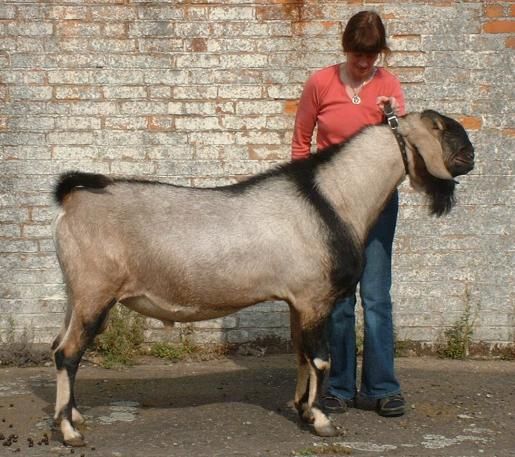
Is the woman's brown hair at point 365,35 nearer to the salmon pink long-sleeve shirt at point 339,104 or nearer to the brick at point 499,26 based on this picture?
the salmon pink long-sleeve shirt at point 339,104

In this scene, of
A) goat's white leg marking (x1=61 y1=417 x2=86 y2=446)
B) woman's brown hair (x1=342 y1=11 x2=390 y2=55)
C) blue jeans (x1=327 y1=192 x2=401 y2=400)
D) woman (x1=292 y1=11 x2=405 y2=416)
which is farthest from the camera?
blue jeans (x1=327 y1=192 x2=401 y2=400)

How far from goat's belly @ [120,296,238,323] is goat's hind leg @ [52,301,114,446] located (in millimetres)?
198

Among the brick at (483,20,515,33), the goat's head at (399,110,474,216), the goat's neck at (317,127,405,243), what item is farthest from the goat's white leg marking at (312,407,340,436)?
the brick at (483,20,515,33)

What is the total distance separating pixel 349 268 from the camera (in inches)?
233

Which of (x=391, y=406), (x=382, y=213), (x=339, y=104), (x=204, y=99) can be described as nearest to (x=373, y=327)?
(x=391, y=406)

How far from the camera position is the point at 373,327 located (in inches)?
256

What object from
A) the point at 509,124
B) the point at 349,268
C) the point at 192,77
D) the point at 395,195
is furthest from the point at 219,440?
the point at 509,124

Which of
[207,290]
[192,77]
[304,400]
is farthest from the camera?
[192,77]

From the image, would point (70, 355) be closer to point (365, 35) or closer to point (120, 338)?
point (120, 338)

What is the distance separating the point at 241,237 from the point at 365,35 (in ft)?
5.08

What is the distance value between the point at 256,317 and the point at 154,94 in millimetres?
2122

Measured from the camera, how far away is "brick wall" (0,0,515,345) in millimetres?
7797

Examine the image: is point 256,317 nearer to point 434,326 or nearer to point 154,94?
point 434,326

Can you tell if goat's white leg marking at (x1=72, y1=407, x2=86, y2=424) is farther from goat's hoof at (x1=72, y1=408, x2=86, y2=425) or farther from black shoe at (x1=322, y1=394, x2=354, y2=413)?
black shoe at (x1=322, y1=394, x2=354, y2=413)
